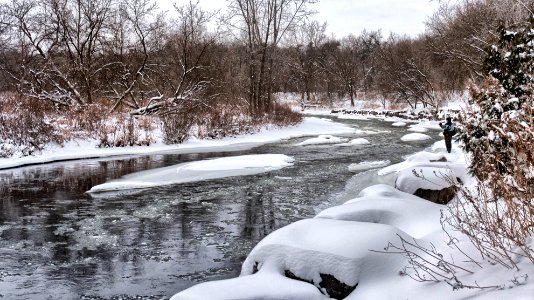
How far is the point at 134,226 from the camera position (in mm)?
8492

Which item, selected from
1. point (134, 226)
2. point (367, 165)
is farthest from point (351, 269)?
point (367, 165)

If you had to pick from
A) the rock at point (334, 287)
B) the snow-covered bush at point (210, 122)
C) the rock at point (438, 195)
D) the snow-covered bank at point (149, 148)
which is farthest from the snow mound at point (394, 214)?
the snow-covered bush at point (210, 122)

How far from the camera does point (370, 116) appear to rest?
150 feet

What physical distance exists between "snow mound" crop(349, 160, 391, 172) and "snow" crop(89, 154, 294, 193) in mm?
2265

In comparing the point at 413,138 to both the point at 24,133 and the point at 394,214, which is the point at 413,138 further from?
the point at 24,133

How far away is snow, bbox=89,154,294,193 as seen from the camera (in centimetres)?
1238

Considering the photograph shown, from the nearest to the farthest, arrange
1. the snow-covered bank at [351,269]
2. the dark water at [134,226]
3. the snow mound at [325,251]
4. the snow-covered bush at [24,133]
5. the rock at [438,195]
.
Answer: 1. the snow-covered bank at [351,269]
2. the snow mound at [325,251]
3. the dark water at [134,226]
4. the rock at [438,195]
5. the snow-covered bush at [24,133]

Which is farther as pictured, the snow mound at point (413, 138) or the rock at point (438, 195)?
the snow mound at point (413, 138)

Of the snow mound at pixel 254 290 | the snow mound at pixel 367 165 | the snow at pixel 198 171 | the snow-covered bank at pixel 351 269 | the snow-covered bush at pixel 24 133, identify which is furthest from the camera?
the snow-covered bush at pixel 24 133

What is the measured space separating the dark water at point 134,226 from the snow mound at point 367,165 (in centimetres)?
42

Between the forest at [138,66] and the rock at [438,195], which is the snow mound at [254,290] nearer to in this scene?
the rock at [438,195]

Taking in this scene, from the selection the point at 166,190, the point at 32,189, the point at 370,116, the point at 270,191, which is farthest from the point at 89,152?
the point at 370,116

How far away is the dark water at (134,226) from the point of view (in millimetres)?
6004

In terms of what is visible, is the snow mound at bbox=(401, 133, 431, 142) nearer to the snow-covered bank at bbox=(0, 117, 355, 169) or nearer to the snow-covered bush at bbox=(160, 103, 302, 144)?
the snow-covered bank at bbox=(0, 117, 355, 169)
